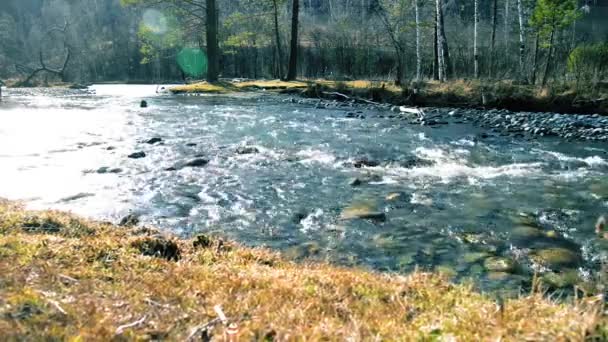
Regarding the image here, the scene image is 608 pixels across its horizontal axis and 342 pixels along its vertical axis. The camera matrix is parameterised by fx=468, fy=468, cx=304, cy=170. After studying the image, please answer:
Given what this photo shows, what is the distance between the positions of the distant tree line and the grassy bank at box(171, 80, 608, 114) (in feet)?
6.26

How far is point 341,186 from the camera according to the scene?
10.1 metres

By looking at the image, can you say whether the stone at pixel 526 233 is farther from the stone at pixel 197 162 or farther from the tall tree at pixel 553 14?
the tall tree at pixel 553 14

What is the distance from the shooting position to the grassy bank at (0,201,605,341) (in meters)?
2.77

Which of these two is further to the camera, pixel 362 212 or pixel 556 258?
pixel 362 212

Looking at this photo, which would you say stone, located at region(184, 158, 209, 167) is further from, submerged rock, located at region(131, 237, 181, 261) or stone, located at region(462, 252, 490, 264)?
stone, located at region(462, 252, 490, 264)

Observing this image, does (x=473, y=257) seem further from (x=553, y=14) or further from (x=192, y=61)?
(x=192, y=61)

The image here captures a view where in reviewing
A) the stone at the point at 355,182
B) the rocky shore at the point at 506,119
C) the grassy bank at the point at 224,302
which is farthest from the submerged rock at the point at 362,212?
the rocky shore at the point at 506,119

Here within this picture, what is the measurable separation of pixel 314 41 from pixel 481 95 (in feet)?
107

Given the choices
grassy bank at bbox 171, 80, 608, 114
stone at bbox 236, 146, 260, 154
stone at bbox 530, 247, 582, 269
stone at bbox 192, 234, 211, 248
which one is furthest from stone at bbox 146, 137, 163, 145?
grassy bank at bbox 171, 80, 608, 114

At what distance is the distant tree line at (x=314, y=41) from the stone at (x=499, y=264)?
61.1 feet

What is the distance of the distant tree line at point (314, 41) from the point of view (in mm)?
27875

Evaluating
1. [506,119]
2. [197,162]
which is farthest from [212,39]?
[197,162]

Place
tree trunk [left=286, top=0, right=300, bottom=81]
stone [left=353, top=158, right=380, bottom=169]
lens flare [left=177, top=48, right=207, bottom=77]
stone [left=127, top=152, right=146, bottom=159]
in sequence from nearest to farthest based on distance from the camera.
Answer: stone [left=353, top=158, right=380, bottom=169] → stone [left=127, top=152, right=146, bottom=159] → tree trunk [left=286, top=0, right=300, bottom=81] → lens flare [left=177, top=48, right=207, bottom=77]

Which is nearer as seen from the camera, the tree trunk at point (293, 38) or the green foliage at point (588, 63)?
the green foliage at point (588, 63)
